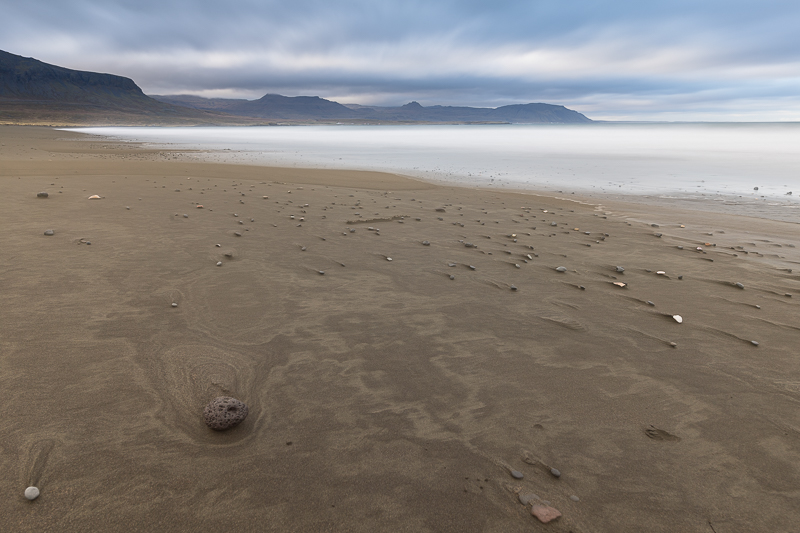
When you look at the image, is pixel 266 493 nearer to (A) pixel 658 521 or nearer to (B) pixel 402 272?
(A) pixel 658 521

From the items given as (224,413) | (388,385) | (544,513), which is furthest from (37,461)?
(544,513)

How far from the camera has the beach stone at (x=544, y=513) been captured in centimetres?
245

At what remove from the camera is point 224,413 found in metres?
3.03

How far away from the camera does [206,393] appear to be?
3400mm

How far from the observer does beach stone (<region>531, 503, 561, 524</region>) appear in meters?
2.45

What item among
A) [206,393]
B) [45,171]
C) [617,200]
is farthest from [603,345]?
[45,171]

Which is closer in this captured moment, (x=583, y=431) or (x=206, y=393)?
(x=583, y=431)

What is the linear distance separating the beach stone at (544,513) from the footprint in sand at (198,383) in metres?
2.02

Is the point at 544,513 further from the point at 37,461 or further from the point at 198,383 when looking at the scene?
the point at 37,461

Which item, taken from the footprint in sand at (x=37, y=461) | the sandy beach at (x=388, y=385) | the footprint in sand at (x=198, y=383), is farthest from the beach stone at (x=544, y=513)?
the footprint in sand at (x=37, y=461)

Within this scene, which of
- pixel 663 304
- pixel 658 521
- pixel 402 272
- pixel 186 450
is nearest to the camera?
pixel 658 521

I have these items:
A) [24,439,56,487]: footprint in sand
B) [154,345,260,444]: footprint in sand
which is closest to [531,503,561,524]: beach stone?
[154,345,260,444]: footprint in sand

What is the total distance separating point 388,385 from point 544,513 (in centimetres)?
157

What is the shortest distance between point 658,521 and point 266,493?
2389 mm
